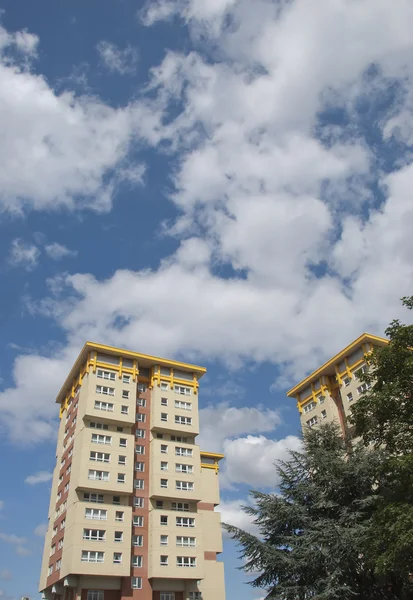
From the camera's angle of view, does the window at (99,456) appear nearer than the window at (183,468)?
Yes

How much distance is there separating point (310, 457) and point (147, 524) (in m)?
32.8

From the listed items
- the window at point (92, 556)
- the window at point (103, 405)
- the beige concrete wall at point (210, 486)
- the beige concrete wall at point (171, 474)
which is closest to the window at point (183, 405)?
the beige concrete wall at point (171, 474)

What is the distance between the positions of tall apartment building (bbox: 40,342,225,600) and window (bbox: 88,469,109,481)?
110 millimetres

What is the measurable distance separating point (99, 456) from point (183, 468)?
1087 centimetres

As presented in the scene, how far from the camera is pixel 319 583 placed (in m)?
31.8

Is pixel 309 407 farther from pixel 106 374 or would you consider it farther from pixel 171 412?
pixel 106 374

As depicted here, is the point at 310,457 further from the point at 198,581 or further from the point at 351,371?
the point at 198,581

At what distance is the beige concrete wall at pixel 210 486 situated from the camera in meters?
74.4

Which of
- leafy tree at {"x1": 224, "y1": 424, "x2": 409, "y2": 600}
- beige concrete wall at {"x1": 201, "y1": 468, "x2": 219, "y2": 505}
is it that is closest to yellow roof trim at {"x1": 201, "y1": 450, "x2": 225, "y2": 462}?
beige concrete wall at {"x1": 201, "y1": 468, "x2": 219, "y2": 505}

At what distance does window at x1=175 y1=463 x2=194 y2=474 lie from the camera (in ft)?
217

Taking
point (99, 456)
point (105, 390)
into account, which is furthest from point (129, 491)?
point (105, 390)

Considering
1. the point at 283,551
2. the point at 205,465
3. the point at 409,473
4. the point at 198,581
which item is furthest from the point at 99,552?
the point at 409,473

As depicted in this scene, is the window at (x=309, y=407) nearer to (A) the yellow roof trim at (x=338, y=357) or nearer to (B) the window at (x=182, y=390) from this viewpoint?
(A) the yellow roof trim at (x=338, y=357)

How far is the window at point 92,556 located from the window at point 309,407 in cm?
3220
